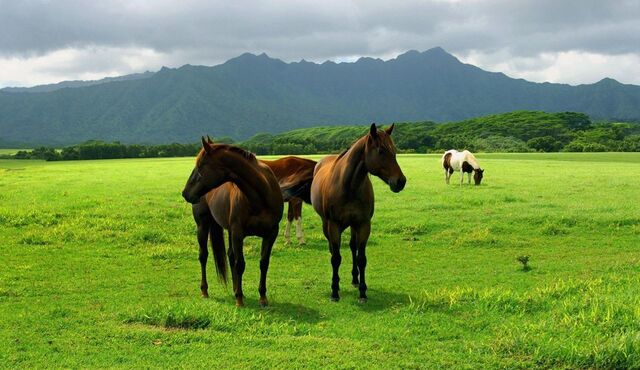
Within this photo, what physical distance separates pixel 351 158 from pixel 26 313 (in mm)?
5790

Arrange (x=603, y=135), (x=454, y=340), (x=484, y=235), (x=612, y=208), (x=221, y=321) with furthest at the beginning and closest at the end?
(x=603, y=135)
(x=612, y=208)
(x=484, y=235)
(x=221, y=321)
(x=454, y=340)

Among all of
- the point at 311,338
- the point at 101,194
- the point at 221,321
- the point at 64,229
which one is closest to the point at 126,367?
the point at 221,321

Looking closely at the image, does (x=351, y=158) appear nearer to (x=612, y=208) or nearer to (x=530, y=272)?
(x=530, y=272)

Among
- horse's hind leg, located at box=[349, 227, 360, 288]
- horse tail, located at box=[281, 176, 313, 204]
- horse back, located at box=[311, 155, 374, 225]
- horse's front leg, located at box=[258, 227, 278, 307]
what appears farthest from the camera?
horse tail, located at box=[281, 176, 313, 204]

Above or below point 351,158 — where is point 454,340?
below

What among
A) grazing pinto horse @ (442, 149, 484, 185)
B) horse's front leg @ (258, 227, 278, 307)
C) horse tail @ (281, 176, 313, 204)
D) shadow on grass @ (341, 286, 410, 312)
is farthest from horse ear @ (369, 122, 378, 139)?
grazing pinto horse @ (442, 149, 484, 185)

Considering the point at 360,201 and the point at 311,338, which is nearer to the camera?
the point at 311,338

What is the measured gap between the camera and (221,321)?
767 cm

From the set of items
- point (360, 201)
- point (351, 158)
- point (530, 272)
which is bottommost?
point (530, 272)

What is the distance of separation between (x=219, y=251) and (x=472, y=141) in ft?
370

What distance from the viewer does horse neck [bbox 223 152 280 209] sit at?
844cm

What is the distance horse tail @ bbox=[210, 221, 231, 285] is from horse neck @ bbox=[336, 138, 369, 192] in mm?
2572

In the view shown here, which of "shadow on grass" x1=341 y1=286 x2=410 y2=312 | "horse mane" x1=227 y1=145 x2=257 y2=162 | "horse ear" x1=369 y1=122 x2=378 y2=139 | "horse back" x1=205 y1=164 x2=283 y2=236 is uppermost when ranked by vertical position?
"horse ear" x1=369 y1=122 x2=378 y2=139

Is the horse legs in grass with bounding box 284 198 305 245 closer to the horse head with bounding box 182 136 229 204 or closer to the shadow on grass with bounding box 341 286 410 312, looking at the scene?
the shadow on grass with bounding box 341 286 410 312
